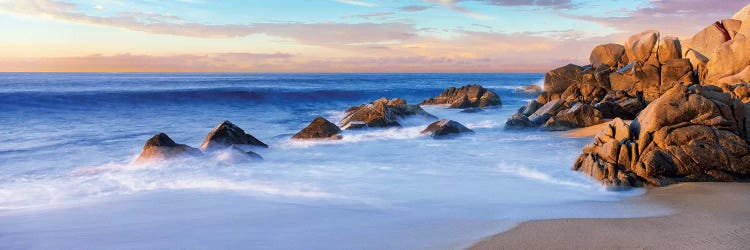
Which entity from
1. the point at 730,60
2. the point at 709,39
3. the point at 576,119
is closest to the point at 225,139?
the point at 576,119

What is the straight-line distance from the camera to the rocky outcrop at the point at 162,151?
11328 mm

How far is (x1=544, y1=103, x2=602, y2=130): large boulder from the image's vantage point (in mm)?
15953

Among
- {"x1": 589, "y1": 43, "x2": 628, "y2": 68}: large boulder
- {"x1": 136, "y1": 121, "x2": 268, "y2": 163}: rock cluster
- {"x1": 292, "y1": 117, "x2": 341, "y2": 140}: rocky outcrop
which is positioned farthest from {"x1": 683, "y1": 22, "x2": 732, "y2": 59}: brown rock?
{"x1": 136, "y1": 121, "x2": 268, "y2": 163}: rock cluster

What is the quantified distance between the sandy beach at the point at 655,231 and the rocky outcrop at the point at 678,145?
1.06 metres

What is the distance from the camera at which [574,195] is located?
808 cm

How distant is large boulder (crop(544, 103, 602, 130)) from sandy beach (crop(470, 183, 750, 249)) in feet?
28.3

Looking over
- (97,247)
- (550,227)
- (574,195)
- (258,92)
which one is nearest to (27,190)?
(97,247)

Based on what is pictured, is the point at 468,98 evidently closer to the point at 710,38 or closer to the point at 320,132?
the point at 710,38

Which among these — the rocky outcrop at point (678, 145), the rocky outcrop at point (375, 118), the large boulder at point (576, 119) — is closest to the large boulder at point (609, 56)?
the large boulder at point (576, 119)

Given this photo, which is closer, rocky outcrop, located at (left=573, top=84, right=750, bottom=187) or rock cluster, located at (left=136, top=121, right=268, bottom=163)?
Answer: rocky outcrop, located at (left=573, top=84, right=750, bottom=187)

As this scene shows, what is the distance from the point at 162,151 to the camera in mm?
11477

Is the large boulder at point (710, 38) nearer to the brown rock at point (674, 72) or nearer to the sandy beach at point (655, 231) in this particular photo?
the brown rock at point (674, 72)

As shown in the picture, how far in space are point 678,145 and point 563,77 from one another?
19955 millimetres

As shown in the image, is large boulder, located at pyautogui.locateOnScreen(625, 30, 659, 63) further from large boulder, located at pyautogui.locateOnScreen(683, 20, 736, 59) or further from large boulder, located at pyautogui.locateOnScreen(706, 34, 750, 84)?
large boulder, located at pyautogui.locateOnScreen(706, 34, 750, 84)
